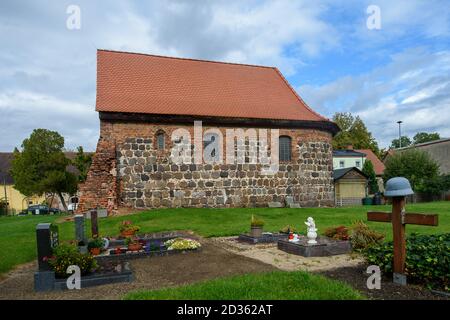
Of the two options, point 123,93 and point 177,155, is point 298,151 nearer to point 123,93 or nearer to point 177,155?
point 177,155

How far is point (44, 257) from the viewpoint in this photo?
7328 millimetres

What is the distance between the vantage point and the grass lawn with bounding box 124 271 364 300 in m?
5.28

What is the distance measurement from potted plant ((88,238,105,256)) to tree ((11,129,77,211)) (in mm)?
25661

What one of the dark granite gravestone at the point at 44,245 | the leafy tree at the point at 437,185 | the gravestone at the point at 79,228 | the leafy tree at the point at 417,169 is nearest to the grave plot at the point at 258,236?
the gravestone at the point at 79,228

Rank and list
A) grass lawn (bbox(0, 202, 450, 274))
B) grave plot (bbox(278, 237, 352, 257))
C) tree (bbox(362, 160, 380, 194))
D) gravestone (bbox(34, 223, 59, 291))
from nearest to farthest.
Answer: gravestone (bbox(34, 223, 59, 291))
grave plot (bbox(278, 237, 352, 257))
grass lawn (bbox(0, 202, 450, 274))
tree (bbox(362, 160, 380, 194))

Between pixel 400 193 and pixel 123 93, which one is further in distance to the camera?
pixel 123 93

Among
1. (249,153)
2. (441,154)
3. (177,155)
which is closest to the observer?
(177,155)

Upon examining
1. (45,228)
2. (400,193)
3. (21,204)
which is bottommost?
(21,204)

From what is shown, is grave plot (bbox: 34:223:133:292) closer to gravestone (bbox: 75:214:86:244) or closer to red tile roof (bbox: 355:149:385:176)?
gravestone (bbox: 75:214:86:244)

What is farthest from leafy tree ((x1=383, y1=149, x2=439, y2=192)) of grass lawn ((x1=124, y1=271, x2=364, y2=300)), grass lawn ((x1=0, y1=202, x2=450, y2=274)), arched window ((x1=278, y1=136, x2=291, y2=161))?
grass lawn ((x1=124, y1=271, x2=364, y2=300))

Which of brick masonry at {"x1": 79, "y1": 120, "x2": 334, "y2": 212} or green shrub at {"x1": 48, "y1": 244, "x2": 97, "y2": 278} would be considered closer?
green shrub at {"x1": 48, "y1": 244, "x2": 97, "y2": 278}
